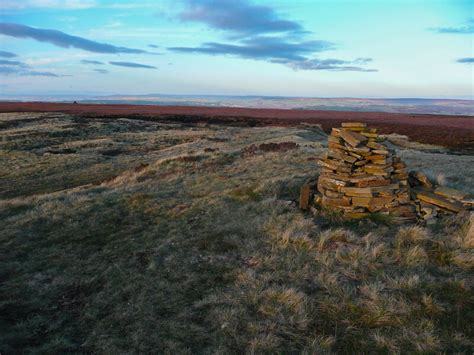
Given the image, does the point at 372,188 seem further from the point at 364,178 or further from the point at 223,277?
the point at 223,277

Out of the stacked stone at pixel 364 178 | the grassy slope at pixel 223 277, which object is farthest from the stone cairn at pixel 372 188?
the grassy slope at pixel 223 277

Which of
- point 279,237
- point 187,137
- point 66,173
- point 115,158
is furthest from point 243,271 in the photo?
point 187,137

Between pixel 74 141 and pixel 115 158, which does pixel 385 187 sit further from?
pixel 74 141

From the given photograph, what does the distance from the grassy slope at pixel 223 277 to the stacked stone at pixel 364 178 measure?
0.67m

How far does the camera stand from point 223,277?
748 centimetres

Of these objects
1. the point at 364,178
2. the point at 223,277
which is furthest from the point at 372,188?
the point at 223,277

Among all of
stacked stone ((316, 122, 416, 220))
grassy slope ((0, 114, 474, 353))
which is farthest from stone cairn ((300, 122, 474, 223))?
grassy slope ((0, 114, 474, 353))

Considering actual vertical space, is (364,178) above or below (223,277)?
above

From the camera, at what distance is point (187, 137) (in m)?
38.2

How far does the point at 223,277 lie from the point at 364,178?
4872 mm

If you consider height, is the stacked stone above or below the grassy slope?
above

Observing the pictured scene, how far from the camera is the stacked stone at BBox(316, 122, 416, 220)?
32.0ft

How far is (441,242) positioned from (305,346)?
15.2 feet

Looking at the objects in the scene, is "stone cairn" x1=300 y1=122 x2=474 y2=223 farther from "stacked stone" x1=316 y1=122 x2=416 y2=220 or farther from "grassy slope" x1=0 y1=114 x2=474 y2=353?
"grassy slope" x1=0 y1=114 x2=474 y2=353
